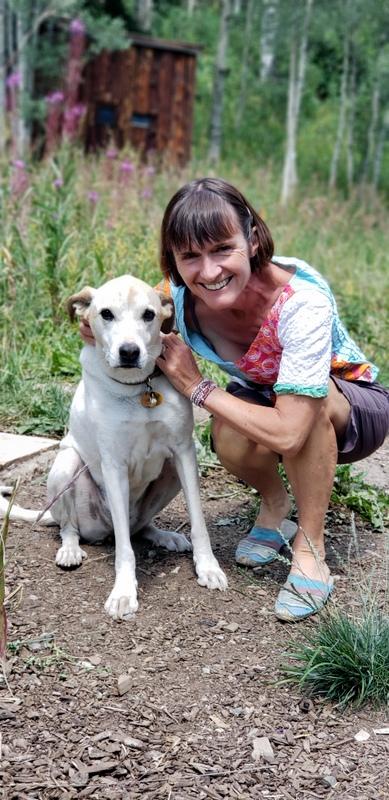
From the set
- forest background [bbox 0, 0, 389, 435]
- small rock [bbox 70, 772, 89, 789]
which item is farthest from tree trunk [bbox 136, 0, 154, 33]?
small rock [bbox 70, 772, 89, 789]

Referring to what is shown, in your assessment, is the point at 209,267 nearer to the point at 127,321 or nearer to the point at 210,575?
the point at 127,321

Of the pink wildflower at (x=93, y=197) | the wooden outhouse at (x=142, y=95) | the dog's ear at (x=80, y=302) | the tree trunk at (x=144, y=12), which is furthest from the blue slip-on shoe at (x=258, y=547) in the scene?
the tree trunk at (x=144, y=12)

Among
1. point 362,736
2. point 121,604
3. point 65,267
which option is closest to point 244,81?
point 65,267

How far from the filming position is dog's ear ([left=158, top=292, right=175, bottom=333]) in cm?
303

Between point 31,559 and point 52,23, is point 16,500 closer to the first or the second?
point 31,559

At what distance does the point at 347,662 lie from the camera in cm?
243

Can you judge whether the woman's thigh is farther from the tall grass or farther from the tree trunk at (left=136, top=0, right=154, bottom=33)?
the tree trunk at (left=136, top=0, right=154, bottom=33)

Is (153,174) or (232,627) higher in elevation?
(153,174)

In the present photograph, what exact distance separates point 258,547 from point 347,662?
38.6 inches

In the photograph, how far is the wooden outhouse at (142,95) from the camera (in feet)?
50.2

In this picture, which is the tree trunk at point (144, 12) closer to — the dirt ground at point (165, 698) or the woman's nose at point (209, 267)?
the woman's nose at point (209, 267)

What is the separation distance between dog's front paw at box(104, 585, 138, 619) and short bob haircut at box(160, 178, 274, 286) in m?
1.12

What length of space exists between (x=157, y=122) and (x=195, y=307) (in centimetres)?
1332

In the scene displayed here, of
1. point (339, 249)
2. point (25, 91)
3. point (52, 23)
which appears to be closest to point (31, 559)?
point (339, 249)
